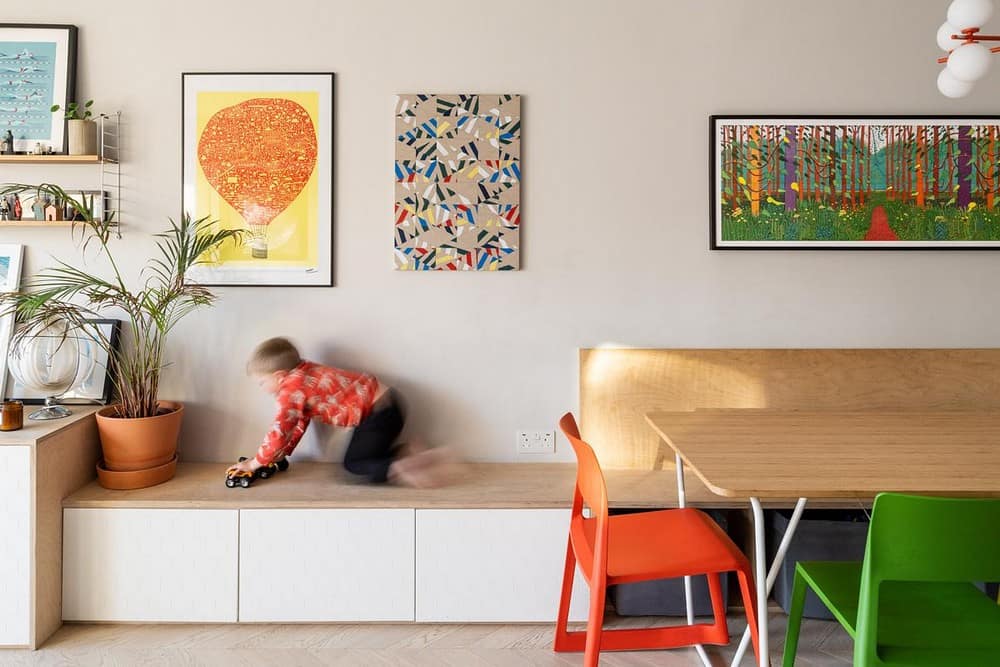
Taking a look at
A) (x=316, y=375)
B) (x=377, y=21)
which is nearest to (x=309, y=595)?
(x=316, y=375)

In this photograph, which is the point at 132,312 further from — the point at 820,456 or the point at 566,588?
the point at 820,456

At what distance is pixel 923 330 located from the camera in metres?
2.73

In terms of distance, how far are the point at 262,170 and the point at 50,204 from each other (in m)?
0.78

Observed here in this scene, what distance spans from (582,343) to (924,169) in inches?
57.4

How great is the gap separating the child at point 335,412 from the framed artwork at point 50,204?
83 centimetres

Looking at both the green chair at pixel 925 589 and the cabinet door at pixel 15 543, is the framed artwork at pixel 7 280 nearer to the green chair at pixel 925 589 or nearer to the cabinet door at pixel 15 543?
the cabinet door at pixel 15 543

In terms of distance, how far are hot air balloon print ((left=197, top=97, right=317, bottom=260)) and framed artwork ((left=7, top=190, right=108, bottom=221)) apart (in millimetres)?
410

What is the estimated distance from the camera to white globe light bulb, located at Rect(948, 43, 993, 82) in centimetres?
169

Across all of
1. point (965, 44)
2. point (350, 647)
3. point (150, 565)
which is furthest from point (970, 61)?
point (150, 565)

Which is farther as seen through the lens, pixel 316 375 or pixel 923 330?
pixel 923 330

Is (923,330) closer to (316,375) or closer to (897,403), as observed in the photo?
(897,403)

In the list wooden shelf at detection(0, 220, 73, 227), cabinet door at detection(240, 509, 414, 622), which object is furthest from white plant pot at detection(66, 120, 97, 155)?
cabinet door at detection(240, 509, 414, 622)

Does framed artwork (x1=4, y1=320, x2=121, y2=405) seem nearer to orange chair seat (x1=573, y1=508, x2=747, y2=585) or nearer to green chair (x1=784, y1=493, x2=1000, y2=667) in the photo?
orange chair seat (x1=573, y1=508, x2=747, y2=585)

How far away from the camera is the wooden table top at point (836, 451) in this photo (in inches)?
59.1
